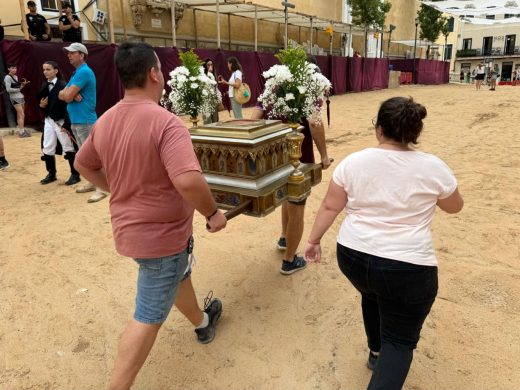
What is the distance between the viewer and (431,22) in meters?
33.0

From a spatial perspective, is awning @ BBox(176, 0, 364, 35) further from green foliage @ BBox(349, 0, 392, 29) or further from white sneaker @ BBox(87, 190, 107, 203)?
white sneaker @ BBox(87, 190, 107, 203)

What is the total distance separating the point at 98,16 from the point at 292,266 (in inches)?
521

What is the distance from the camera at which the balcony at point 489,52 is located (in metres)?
50.2

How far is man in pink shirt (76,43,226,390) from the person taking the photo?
1.71 meters

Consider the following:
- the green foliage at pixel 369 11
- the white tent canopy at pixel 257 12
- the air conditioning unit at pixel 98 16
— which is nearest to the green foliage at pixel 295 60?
the white tent canopy at pixel 257 12

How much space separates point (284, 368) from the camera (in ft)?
7.76

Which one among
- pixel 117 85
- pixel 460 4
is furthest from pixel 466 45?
pixel 117 85

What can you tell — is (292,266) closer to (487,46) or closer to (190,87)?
(190,87)

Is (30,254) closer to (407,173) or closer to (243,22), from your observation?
(407,173)

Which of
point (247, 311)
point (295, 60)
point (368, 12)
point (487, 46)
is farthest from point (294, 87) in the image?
point (487, 46)

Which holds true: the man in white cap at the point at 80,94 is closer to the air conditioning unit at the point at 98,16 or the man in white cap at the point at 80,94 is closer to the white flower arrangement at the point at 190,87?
the white flower arrangement at the point at 190,87

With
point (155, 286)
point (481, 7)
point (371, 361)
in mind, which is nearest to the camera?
point (155, 286)

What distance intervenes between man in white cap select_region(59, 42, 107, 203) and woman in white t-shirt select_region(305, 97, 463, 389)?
13.5ft

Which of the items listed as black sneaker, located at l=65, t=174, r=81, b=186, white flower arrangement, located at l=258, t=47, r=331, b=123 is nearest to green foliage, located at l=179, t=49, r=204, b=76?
white flower arrangement, located at l=258, t=47, r=331, b=123
